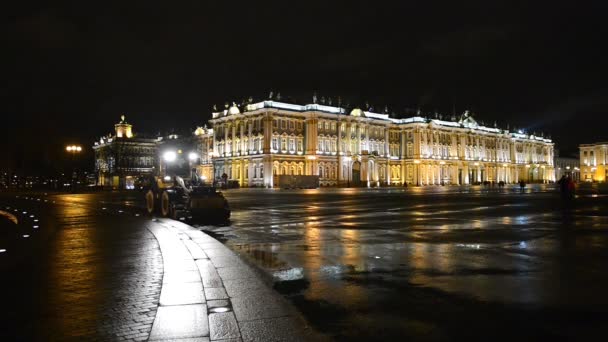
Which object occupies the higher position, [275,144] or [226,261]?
[275,144]

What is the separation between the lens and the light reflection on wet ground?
5.50 m

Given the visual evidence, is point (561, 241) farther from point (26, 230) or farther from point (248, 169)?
point (248, 169)

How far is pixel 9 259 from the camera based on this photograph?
984 cm

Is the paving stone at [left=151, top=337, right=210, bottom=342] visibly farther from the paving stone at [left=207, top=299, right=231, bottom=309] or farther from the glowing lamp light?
the glowing lamp light

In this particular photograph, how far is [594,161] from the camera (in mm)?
141875

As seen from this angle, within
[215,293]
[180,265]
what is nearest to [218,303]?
[215,293]

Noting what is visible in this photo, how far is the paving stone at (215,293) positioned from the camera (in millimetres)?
6550

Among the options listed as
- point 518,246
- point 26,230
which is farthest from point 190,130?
point 518,246

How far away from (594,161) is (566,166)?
26876 millimetres

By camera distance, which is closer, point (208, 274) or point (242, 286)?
point (242, 286)

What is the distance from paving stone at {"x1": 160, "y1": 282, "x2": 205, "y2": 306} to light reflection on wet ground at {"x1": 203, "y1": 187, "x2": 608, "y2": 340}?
1181mm

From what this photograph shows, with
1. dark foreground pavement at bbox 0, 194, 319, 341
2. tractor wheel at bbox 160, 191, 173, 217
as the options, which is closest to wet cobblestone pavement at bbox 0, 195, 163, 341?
dark foreground pavement at bbox 0, 194, 319, 341

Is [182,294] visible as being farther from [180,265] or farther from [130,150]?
[130,150]

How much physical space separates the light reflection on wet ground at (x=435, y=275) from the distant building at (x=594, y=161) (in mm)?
142085
